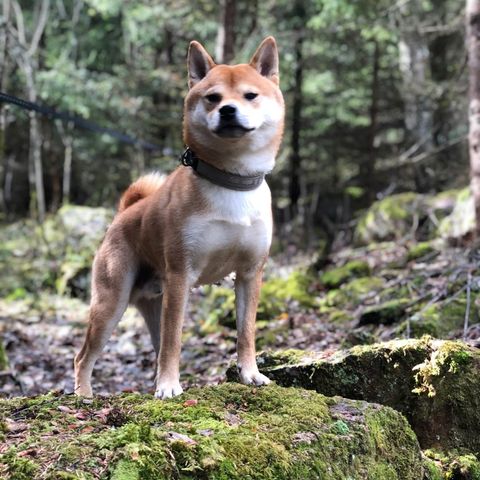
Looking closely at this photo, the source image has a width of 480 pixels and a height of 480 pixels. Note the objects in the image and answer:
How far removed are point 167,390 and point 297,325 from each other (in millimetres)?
4085

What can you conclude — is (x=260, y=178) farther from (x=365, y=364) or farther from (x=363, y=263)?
(x=363, y=263)

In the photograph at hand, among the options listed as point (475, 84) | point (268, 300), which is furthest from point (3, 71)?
point (475, 84)

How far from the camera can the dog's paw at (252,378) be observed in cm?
332

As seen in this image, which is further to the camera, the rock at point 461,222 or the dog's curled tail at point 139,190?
the rock at point 461,222

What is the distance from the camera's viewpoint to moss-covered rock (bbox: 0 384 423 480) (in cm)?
199

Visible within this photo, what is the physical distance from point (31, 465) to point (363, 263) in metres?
7.43

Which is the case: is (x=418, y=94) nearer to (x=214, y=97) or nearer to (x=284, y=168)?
(x=284, y=168)

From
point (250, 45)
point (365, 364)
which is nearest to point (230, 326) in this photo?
point (365, 364)

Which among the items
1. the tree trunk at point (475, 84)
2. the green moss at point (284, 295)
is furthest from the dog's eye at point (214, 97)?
the tree trunk at point (475, 84)

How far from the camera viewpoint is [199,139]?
320 cm

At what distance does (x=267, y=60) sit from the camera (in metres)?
3.46

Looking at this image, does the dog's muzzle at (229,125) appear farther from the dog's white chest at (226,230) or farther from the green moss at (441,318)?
the green moss at (441,318)

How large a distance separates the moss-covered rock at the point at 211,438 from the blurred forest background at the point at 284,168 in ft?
7.30

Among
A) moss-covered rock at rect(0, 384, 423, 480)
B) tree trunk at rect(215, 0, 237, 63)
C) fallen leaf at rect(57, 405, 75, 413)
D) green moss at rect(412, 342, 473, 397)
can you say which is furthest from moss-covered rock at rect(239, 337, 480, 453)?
tree trunk at rect(215, 0, 237, 63)
